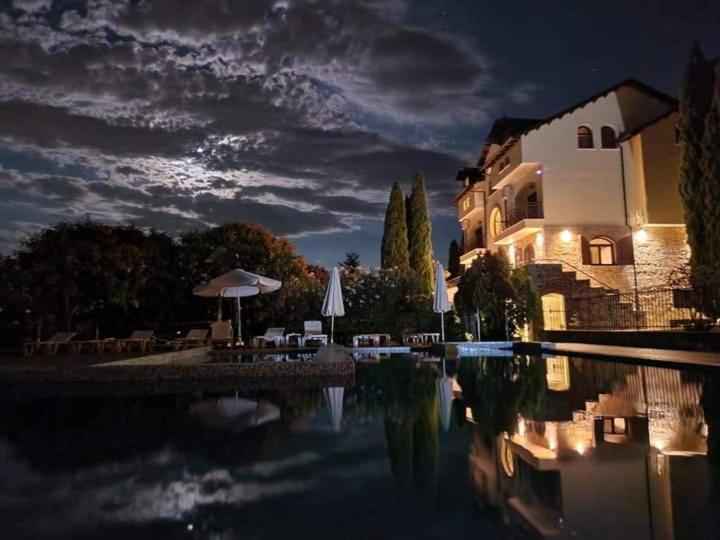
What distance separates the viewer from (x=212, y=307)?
20.9 metres

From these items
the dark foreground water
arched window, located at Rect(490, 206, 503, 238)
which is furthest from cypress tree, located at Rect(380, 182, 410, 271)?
the dark foreground water

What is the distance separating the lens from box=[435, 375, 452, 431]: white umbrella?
5277mm

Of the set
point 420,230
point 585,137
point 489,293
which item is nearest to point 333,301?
point 489,293

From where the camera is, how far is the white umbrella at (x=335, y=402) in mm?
5433

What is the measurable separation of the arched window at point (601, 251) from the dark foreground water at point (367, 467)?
17.0 meters

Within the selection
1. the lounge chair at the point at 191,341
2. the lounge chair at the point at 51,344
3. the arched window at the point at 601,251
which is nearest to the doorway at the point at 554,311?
the arched window at the point at 601,251

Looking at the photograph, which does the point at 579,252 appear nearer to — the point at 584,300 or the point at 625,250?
the point at 625,250

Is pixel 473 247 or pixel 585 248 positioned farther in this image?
pixel 473 247

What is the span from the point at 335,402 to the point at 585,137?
2082 centimetres

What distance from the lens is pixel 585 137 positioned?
23.0 metres

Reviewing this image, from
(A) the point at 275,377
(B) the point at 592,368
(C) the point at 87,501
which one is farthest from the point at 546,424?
(B) the point at 592,368

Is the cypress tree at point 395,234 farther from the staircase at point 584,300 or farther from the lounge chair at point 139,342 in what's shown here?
the lounge chair at point 139,342

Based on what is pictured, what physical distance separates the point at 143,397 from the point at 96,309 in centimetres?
1423

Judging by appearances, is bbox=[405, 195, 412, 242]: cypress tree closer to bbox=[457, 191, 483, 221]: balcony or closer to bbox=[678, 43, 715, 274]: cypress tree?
bbox=[457, 191, 483, 221]: balcony
